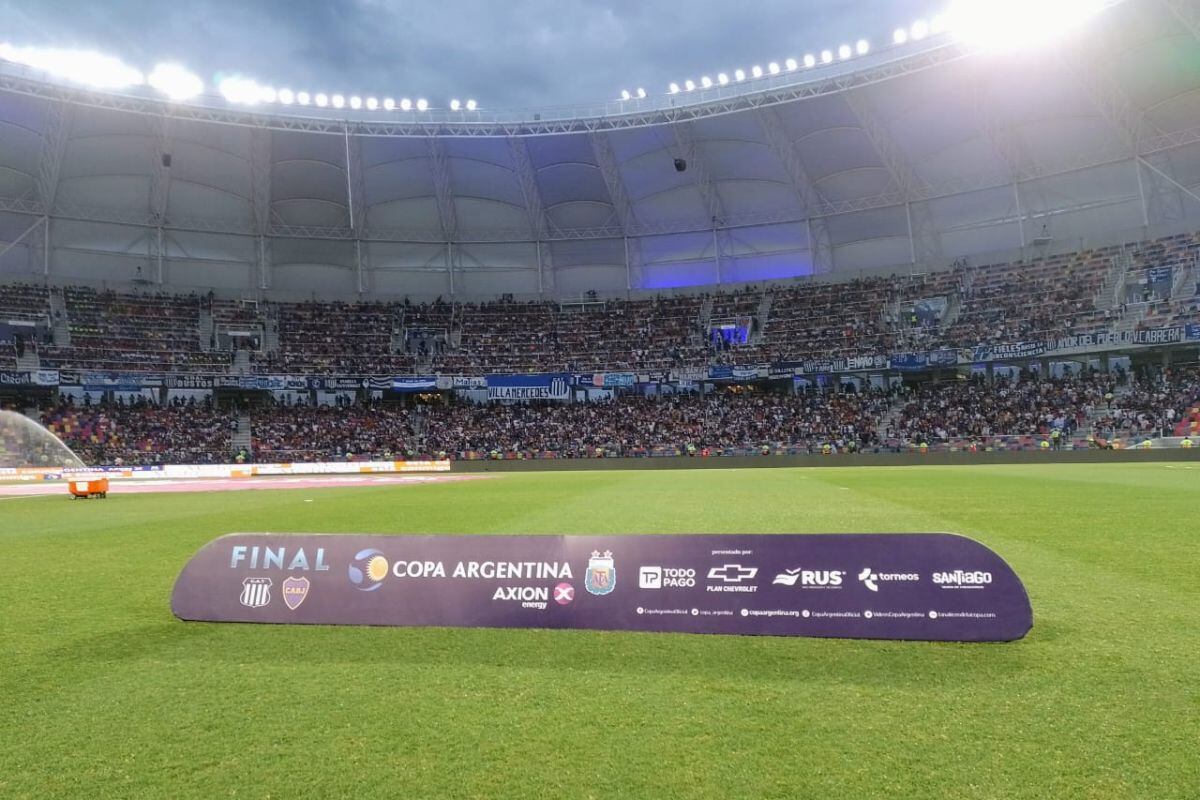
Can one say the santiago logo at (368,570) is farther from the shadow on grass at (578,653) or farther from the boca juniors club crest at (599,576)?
the boca juniors club crest at (599,576)

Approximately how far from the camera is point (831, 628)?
509cm

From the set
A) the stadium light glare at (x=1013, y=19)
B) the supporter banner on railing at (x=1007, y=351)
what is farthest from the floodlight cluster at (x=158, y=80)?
the supporter banner on railing at (x=1007, y=351)

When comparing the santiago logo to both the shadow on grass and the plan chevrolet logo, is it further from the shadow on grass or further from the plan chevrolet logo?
the plan chevrolet logo

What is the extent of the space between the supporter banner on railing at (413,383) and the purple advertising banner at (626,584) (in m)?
45.2

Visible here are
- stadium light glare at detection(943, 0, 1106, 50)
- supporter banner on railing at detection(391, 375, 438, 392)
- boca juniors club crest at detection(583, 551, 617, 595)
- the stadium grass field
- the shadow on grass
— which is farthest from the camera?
supporter banner on railing at detection(391, 375, 438, 392)

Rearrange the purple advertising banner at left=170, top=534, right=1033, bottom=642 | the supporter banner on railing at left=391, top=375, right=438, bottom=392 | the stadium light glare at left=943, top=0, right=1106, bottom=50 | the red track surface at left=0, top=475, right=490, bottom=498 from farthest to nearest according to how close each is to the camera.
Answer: the supporter banner on railing at left=391, top=375, right=438, bottom=392 → the stadium light glare at left=943, top=0, right=1106, bottom=50 → the red track surface at left=0, top=475, right=490, bottom=498 → the purple advertising banner at left=170, top=534, right=1033, bottom=642

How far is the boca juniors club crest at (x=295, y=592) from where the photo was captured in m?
5.79

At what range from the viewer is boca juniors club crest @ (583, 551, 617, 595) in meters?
5.39

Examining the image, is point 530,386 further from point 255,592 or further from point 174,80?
point 255,592

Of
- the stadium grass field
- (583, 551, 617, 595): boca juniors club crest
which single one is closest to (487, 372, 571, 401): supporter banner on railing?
the stadium grass field

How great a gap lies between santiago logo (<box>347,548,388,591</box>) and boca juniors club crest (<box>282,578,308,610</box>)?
0.40 meters

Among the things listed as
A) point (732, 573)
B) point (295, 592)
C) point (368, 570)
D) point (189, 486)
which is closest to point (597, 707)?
point (732, 573)

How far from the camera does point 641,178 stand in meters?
47.5

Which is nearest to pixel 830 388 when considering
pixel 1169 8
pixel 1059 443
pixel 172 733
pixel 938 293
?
pixel 938 293
